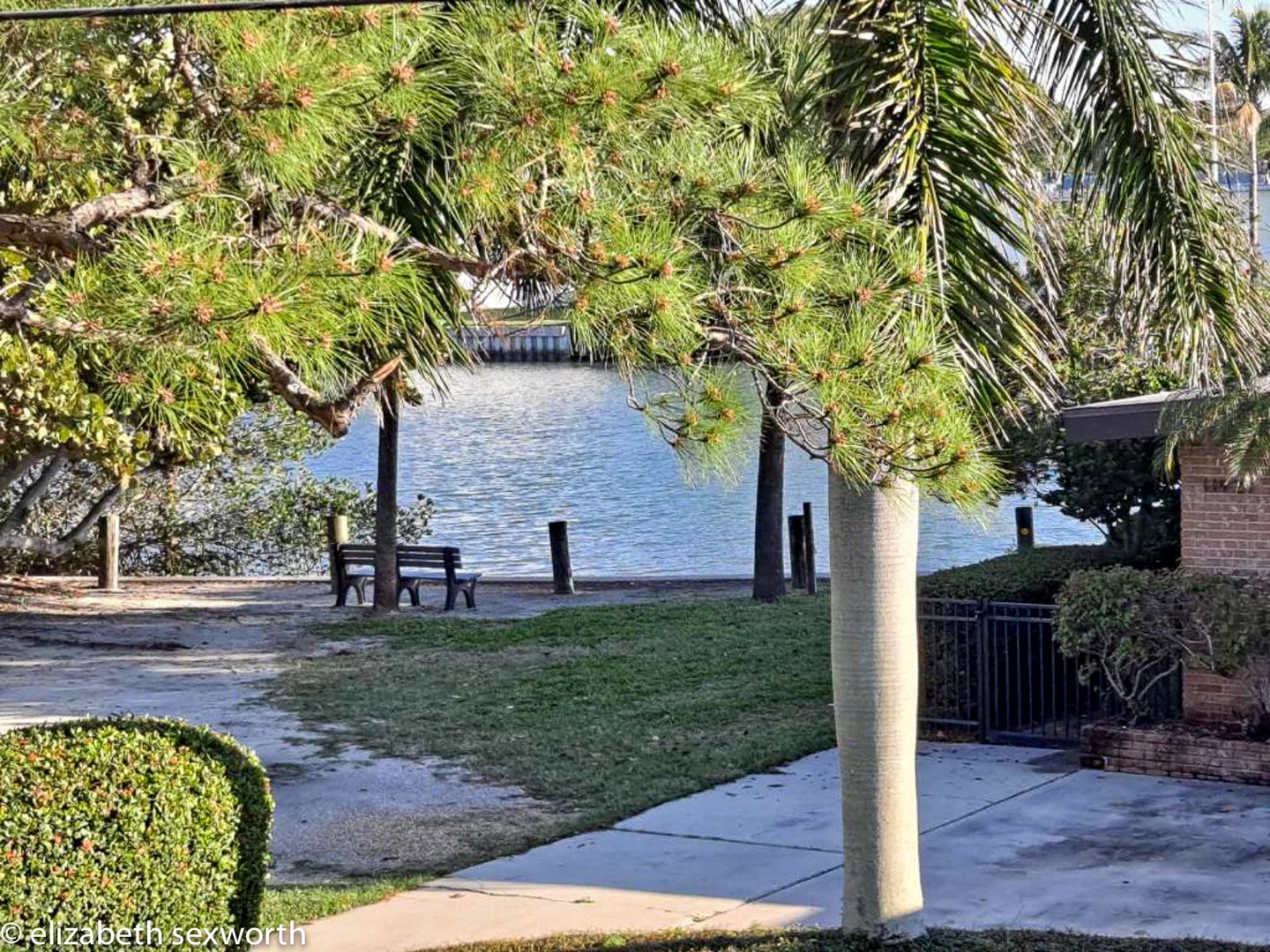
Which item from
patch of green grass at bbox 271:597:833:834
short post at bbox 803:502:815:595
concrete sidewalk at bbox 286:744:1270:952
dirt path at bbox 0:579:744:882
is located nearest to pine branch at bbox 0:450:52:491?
dirt path at bbox 0:579:744:882

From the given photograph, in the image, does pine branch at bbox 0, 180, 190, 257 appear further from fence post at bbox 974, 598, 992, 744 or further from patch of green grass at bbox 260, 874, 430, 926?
fence post at bbox 974, 598, 992, 744

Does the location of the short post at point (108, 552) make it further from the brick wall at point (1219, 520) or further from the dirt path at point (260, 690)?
the brick wall at point (1219, 520)

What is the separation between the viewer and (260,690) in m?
15.6

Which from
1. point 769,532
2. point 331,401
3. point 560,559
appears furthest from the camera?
point 560,559

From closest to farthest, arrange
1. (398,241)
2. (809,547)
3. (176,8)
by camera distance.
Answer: (176,8) → (398,241) → (809,547)

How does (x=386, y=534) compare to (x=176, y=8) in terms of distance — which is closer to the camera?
(x=176, y=8)

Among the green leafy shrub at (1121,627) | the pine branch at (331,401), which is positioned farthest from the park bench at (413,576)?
the pine branch at (331,401)

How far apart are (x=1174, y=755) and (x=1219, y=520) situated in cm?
171

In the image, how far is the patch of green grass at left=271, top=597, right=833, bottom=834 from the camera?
11.9 meters

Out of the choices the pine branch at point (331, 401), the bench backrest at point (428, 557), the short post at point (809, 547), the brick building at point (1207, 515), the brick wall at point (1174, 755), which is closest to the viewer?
the pine branch at point (331, 401)

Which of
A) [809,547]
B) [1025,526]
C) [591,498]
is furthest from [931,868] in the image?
[591,498]

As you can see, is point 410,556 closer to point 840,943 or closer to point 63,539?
point 63,539

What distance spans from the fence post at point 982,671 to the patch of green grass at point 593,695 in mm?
1148

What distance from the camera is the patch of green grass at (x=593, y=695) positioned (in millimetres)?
11859
